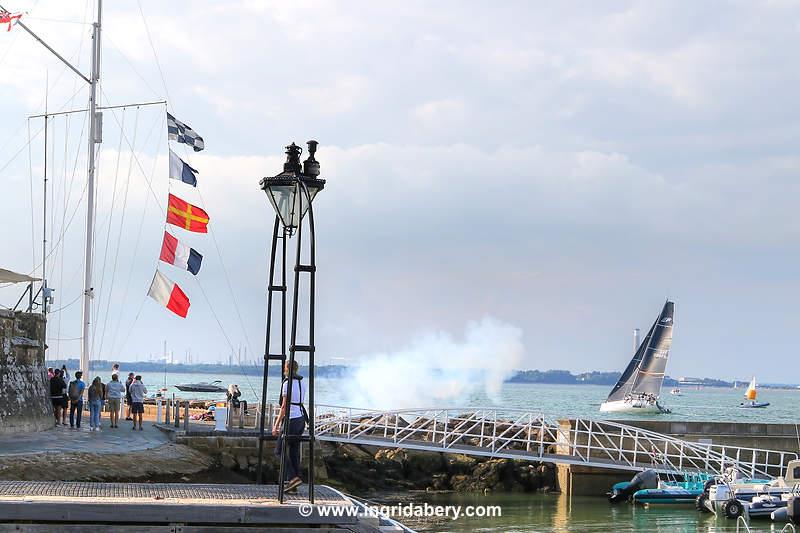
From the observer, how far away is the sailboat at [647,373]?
79.4 metres

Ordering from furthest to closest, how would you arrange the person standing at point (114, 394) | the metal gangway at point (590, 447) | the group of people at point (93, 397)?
1. the metal gangway at point (590, 447)
2. the person standing at point (114, 394)
3. the group of people at point (93, 397)

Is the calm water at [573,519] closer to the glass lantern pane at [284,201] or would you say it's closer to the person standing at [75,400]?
the person standing at [75,400]

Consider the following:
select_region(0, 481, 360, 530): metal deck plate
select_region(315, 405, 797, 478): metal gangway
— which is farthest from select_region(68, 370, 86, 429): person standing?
select_region(0, 481, 360, 530): metal deck plate

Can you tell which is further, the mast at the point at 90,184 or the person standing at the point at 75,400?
the mast at the point at 90,184

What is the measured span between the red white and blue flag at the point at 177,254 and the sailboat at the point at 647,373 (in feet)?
173

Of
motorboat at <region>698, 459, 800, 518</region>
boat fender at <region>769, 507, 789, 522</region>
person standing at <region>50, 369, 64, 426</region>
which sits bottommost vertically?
boat fender at <region>769, 507, 789, 522</region>

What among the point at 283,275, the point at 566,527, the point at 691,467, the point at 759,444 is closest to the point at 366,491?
the point at 566,527

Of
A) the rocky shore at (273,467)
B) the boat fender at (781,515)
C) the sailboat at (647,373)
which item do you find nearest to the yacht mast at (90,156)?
the rocky shore at (273,467)

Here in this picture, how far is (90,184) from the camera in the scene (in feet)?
115

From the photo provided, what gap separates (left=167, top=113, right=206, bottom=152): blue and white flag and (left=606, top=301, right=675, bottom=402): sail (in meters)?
51.1

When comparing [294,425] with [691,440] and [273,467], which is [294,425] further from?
[691,440]

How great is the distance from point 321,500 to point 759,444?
26.7m

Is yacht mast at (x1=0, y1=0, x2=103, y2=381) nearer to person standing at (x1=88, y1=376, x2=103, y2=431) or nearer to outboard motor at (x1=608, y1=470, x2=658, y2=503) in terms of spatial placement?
person standing at (x1=88, y1=376, x2=103, y2=431)

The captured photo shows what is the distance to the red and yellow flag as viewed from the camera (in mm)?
32594
